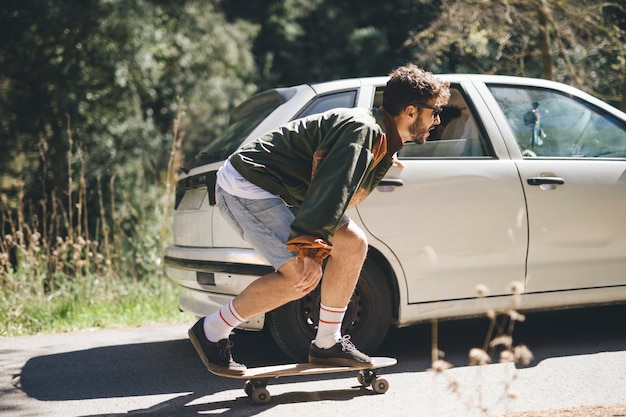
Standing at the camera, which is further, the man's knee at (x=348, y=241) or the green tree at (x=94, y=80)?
the green tree at (x=94, y=80)

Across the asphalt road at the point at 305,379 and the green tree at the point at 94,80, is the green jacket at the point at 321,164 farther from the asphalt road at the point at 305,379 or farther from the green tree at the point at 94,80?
the green tree at the point at 94,80

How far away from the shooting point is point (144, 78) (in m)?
15.7

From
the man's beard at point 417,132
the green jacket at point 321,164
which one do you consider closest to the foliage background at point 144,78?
the green jacket at point 321,164

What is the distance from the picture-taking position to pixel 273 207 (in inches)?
151

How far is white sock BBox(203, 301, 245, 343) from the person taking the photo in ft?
12.6

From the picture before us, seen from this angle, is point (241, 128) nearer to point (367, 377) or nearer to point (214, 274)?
point (214, 274)

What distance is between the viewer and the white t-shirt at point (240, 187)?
3.85m

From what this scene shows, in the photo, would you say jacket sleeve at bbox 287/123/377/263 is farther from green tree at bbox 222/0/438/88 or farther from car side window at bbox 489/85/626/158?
green tree at bbox 222/0/438/88

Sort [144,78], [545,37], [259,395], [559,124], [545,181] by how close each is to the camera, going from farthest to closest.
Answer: [144,78] → [545,37] → [559,124] → [545,181] → [259,395]

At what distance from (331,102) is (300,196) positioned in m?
1.22

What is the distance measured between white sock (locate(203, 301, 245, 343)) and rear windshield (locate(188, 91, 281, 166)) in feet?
4.09

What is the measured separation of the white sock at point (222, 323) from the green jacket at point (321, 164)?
2.01 ft

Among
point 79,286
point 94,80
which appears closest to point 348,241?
point 79,286

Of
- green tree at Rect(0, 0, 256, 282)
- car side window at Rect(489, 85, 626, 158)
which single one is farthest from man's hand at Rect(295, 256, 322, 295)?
green tree at Rect(0, 0, 256, 282)
